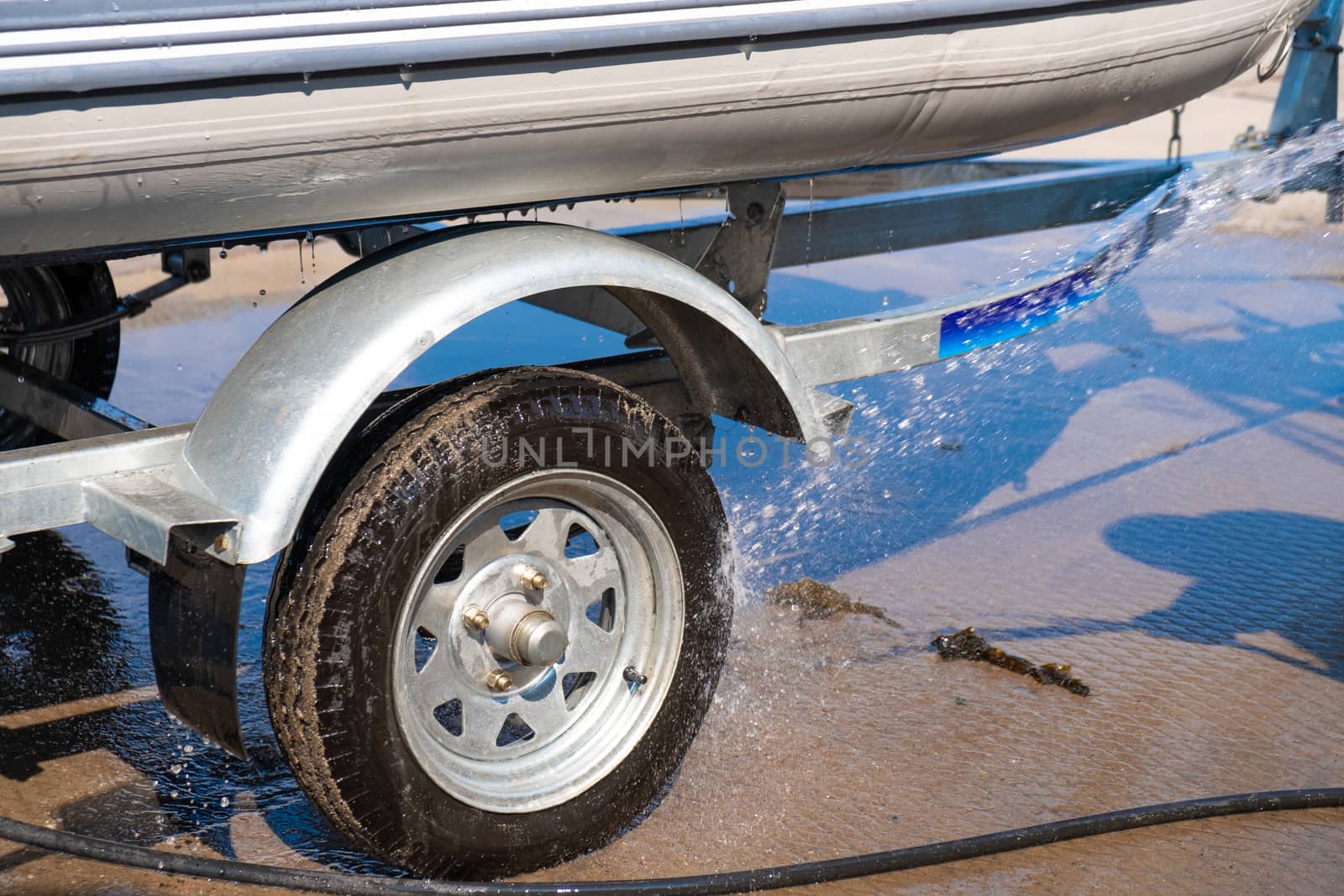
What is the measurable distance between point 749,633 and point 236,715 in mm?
1548

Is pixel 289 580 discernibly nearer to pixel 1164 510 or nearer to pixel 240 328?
pixel 1164 510

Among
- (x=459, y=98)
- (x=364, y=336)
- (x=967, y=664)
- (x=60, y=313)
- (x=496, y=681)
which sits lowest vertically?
(x=967, y=664)

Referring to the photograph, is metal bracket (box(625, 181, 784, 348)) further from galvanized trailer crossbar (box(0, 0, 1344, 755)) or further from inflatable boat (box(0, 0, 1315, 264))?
inflatable boat (box(0, 0, 1315, 264))

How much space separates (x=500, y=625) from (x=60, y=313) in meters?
1.93

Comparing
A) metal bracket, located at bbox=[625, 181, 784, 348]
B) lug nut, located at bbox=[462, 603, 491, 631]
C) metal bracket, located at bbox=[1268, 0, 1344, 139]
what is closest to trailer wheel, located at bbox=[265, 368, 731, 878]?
lug nut, located at bbox=[462, 603, 491, 631]

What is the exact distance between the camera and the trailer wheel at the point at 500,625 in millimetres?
2172

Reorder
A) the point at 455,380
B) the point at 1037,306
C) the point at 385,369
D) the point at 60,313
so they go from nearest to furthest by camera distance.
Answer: the point at 385,369, the point at 455,380, the point at 1037,306, the point at 60,313

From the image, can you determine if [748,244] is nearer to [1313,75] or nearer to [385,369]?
[385,369]

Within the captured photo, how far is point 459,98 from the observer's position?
2201 millimetres

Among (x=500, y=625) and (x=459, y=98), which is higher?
(x=459, y=98)

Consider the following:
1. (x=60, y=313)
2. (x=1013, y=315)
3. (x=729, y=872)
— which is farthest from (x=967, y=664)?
(x=60, y=313)

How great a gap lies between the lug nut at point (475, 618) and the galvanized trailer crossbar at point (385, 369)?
1.29 ft

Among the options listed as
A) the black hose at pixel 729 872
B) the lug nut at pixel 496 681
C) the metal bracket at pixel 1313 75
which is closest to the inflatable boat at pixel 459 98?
the lug nut at pixel 496 681

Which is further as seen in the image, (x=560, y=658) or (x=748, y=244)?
(x=748, y=244)
